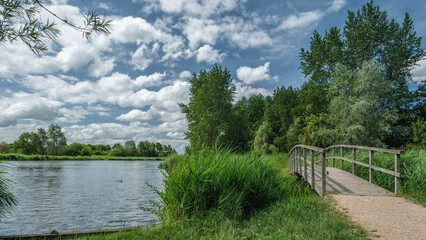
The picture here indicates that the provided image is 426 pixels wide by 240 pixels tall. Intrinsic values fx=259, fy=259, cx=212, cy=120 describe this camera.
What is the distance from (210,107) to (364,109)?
741 inches

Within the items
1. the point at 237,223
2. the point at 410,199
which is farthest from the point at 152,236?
the point at 410,199

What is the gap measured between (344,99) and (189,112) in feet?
69.5

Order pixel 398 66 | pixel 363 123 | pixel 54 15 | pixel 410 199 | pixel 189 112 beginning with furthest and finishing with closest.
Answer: pixel 189 112 < pixel 398 66 < pixel 363 123 < pixel 410 199 < pixel 54 15

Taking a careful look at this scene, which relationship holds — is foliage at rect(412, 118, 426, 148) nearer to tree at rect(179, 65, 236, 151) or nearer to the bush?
tree at rect(179, 65, 236, 151)

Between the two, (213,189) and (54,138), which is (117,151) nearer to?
(54,138)

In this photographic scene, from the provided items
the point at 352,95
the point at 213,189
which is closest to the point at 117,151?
the point at 352,95

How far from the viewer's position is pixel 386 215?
16.6 feet

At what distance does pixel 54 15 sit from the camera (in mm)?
4258

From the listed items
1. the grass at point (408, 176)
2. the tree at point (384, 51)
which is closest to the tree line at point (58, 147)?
Result: the tree at point (384, 51)

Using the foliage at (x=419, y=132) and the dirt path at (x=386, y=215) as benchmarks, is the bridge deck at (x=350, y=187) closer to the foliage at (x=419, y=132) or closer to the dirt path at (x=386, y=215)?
the dirt path at (x=386, y=215)

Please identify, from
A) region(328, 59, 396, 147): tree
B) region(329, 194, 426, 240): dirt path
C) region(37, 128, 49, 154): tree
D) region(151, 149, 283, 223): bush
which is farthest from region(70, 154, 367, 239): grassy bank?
region(37, 128, 49, 154): tree

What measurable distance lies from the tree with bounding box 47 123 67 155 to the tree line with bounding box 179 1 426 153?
69652 millimetres

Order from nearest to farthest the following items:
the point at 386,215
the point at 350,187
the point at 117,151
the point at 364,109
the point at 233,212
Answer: the point at 386,215, the point at 233,212, the point at 350,187, the point at 364,109, the point at 117,151

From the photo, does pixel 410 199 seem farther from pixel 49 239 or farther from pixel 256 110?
pixel 256 110
